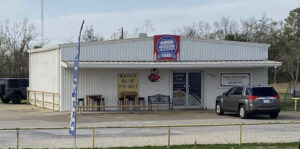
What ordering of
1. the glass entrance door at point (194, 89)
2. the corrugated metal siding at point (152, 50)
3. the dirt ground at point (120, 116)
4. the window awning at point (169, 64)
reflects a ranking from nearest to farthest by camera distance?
the dirt ground at point (120, 116)
the window awning at point (169, 64)
the corrugated metal siding at point (152, 50)
the glass entrance door at point (194, 89)

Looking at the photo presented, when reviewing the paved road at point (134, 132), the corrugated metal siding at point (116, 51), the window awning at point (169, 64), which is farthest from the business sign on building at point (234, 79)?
the corrugated metal siding at point (116, 51)

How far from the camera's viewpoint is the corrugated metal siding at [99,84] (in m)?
25.8

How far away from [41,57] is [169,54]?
808 centimetres

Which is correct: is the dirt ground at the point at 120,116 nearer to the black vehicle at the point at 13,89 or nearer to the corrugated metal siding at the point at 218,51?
the corrugated metal siding at the point at 218,51

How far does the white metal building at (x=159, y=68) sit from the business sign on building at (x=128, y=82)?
0.18 metres

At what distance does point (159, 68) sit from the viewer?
2686 centimetres

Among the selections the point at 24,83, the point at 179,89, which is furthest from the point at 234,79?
the point at 24,83

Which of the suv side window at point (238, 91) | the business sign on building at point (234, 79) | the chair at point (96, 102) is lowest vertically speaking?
the chair at point (96, 102)

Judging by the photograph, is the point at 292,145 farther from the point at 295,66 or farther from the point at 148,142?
the point at 295,66

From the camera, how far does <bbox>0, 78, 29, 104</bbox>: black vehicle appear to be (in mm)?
33719

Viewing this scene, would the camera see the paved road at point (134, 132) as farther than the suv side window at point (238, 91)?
No

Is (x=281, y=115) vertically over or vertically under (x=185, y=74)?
under

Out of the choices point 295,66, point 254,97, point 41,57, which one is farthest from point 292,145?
point 295,66

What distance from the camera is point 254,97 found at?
2205cm
